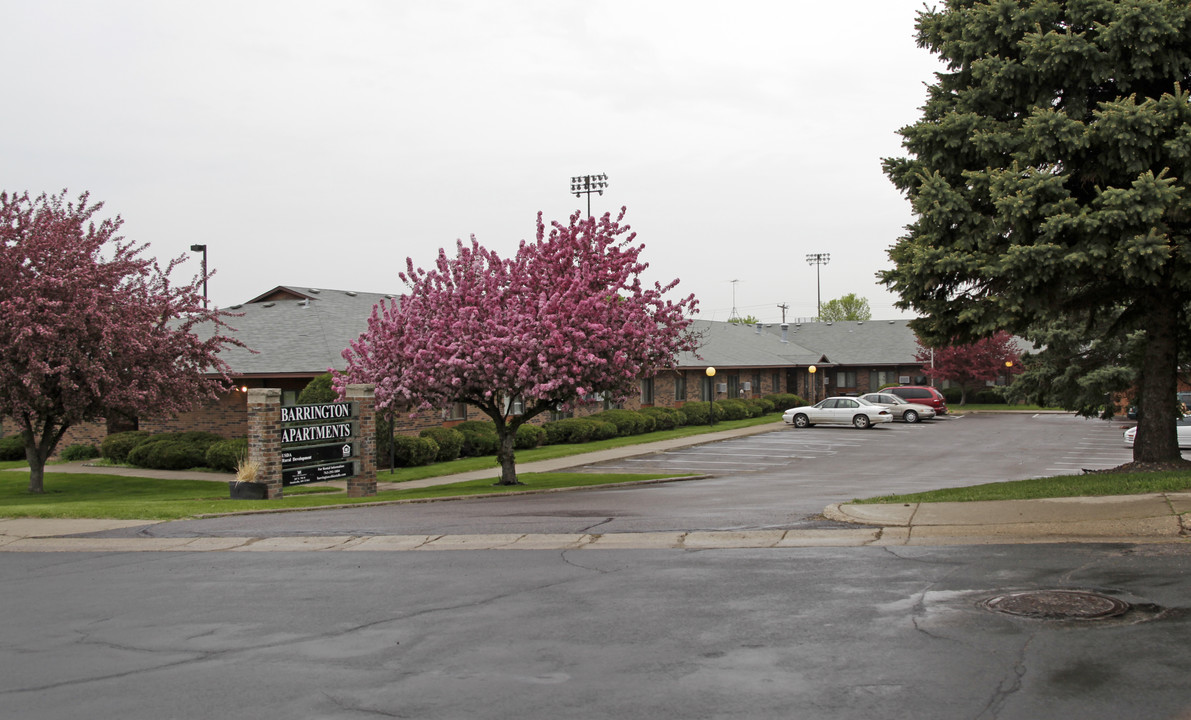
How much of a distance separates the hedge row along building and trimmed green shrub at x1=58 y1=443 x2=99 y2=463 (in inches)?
18.9

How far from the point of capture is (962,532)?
11.1 meters

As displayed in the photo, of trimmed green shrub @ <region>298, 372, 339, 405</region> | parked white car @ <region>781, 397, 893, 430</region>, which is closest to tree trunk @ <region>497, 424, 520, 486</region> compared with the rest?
trimmed green shrub @ <region>298, 372, 339, 405</region>

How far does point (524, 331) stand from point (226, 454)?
37.6ft

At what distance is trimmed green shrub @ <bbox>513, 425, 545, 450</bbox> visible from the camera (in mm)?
33750

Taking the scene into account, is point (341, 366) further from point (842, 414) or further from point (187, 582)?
point (842, 414)

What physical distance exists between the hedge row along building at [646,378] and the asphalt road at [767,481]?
3.83 meters

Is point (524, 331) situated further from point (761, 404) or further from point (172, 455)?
point (761, 404)

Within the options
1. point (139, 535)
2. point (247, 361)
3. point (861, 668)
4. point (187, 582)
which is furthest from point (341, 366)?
point (861, 668)

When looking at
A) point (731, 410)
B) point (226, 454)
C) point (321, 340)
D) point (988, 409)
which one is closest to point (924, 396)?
point (988, 409)

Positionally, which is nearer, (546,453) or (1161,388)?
(1161,388)

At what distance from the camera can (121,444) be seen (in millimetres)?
30969

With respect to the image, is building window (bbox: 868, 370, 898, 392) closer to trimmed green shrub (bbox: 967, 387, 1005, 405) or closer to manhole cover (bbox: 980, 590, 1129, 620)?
trimmed green shrub (bbox: 967, 387, 1005, 405)

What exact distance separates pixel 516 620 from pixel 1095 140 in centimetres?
1009

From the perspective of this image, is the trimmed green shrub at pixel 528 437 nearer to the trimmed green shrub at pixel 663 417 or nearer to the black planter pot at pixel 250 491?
the trimmed green shrub at pixel 663 417
